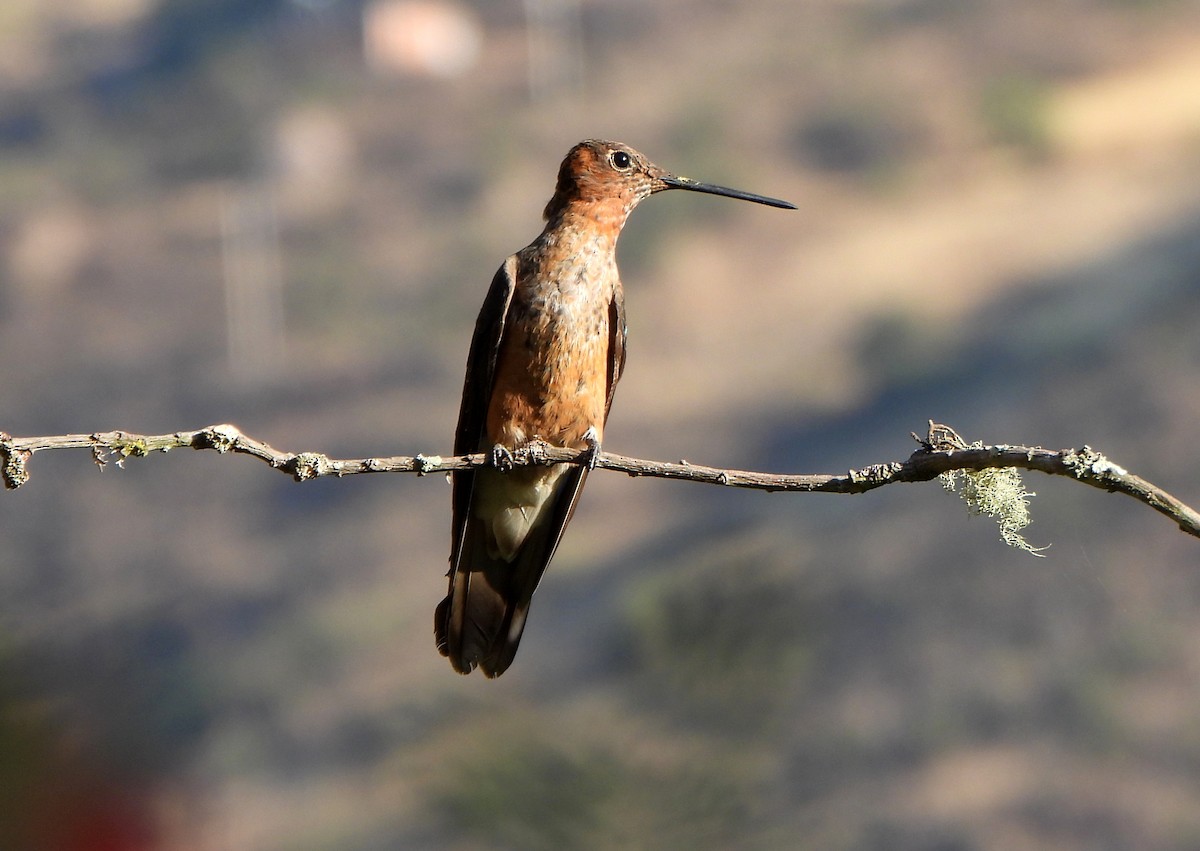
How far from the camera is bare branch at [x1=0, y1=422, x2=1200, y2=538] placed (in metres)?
2.39

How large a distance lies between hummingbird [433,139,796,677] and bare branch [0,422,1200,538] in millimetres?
1540

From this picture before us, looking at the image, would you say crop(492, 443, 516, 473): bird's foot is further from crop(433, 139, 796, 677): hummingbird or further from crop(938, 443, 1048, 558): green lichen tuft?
crop(938, 443, 1048, 558): green lichen tuft

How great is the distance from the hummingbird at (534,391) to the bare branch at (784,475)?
5.05ft

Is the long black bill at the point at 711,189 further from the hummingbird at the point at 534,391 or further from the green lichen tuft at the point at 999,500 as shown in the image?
the green lichen tuft at the point at 999,500

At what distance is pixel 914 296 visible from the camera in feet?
108

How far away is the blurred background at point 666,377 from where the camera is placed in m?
21.8

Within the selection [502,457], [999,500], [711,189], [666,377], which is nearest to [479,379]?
[502,457]

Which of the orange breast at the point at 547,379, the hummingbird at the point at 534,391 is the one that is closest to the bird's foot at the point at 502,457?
the hummingbird at the point at 534,391

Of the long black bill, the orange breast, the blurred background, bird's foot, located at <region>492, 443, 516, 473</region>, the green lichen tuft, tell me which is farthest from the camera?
the blurred background

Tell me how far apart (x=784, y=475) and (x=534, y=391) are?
78.6 inches

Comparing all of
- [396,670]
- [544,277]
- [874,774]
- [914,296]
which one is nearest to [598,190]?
[544,277]

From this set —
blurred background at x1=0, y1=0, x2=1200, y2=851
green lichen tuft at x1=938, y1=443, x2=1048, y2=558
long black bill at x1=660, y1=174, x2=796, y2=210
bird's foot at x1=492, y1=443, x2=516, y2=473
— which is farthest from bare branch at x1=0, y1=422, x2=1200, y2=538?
blurred background at x1=0, y1=0, x2=1200, y2=851

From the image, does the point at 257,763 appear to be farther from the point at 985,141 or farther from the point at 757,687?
the point at 985,141

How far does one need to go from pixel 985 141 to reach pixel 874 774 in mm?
21317
